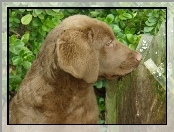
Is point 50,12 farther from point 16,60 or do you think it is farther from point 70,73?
point 70,73

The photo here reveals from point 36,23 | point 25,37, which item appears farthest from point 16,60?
point 36,23

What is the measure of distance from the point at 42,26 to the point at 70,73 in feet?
2.28

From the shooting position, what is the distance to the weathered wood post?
166 inches

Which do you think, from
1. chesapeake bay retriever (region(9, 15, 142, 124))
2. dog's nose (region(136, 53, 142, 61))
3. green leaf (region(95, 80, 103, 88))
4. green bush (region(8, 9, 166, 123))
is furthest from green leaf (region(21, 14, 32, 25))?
dog's nose (region(136, 53, 142, 61))

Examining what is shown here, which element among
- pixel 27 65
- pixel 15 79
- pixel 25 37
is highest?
pixel 25 37

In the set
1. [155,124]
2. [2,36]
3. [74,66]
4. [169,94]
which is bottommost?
[155,124]

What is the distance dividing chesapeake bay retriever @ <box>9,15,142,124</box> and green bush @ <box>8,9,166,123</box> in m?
0.15

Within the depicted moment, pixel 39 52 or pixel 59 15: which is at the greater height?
pixel 59 15

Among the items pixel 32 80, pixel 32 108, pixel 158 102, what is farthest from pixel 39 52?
pixel 158 102

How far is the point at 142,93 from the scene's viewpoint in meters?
4.29

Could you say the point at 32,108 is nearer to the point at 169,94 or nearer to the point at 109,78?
the point at 109,78

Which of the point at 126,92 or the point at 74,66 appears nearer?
the point at 74,66

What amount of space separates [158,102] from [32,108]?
1202mm

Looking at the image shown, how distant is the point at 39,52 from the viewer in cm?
396
